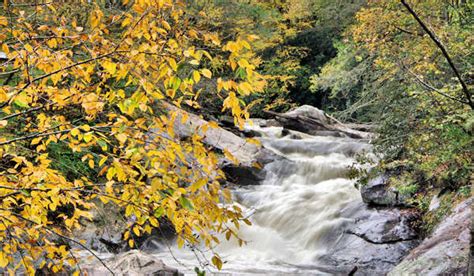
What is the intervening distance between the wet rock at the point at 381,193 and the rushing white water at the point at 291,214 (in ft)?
2.00

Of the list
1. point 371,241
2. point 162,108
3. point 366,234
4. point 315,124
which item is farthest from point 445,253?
point 315,124

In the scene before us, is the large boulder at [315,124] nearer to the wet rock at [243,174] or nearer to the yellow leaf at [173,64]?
the wet rock at [243,174]

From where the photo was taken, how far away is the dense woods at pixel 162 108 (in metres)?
2.35

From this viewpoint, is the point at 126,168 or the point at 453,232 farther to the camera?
the point at 453,232

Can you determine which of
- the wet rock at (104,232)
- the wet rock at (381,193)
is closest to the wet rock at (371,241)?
the wet rock at (381,193)

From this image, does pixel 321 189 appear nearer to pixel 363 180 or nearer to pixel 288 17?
pixel 363 180

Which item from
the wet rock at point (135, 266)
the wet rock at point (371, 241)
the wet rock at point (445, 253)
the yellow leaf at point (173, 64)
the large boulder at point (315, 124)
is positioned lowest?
the large boulder at point (315, 124)

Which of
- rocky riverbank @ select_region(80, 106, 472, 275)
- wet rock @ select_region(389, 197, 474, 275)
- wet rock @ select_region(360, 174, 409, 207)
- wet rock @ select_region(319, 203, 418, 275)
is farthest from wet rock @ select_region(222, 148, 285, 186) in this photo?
wet rock @ select_region(389, 197, 474, 275)

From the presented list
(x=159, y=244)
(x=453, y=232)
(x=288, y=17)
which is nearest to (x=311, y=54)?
(x=288, y=17)

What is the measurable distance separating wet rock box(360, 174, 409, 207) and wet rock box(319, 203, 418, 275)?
0.68 feet

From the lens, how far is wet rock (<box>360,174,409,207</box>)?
8.70 meters

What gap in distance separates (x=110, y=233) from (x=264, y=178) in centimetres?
506

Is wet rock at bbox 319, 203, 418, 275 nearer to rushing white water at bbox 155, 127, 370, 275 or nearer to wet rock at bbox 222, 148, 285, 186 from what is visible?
rushing white water at bbox 155, 127, 370, 275

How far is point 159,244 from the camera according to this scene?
9133 millimetres
